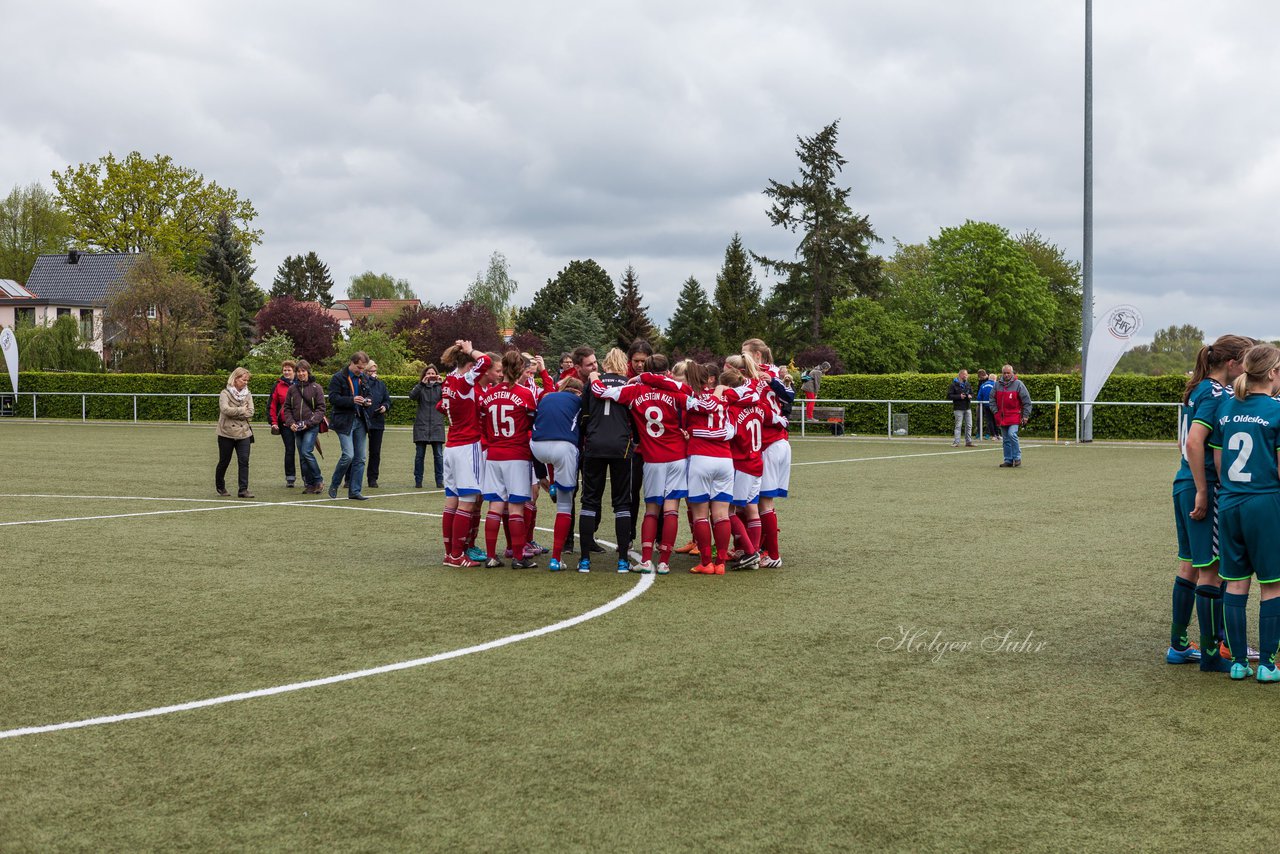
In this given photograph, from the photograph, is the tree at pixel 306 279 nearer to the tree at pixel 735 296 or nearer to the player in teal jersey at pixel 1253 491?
the tree at pixel 735 296

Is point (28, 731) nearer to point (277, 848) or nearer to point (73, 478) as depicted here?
point (277, 848)

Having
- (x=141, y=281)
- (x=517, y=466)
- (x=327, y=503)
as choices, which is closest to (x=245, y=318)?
(x=141, y=281)

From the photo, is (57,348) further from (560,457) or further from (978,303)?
(978,303)

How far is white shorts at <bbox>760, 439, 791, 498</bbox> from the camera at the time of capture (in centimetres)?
1073

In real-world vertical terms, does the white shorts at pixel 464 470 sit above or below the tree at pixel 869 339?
below

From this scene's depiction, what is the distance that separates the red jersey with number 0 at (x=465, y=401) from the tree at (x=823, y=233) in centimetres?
6009

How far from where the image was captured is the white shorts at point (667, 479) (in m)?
10.2

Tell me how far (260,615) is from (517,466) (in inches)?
106

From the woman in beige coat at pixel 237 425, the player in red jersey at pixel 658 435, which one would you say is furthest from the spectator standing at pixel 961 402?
the player in red jersey at pixel 658 435

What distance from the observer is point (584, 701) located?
6.10 m

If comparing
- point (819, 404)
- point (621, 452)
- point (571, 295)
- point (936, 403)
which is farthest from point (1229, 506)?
point (571, 295)

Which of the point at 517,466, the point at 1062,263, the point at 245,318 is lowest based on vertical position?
the point at 517,466

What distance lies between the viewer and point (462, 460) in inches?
411

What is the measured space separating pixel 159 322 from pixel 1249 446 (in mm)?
56863
